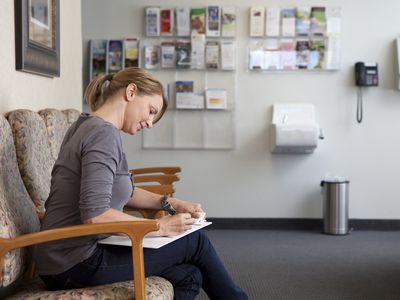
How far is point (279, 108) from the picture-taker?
518 centimetres

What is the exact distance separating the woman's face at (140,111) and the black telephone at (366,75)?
323 cm

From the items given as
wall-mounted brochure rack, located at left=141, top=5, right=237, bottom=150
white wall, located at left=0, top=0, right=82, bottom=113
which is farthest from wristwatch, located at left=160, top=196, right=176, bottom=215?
wall-mounted brochure rack, located at left=141, top=5, right=237, bottom=150

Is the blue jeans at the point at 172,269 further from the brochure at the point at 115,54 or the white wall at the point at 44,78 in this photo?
the brochure at the point at 115,54

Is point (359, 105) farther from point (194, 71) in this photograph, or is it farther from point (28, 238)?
point (28, 238)

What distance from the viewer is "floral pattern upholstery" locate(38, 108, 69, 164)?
2715 millimetres

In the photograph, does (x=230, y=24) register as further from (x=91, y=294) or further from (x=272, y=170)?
(x=91, y=294)

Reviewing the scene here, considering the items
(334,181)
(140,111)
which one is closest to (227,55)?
(334,181)

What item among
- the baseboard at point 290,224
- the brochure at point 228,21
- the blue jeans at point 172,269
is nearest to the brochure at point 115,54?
the brochure at point 228,21

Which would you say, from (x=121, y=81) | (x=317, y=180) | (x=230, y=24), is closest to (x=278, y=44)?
(x=230, y=24)

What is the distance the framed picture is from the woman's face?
746 millimetres

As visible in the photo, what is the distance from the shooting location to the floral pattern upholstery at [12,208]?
6.32 ft

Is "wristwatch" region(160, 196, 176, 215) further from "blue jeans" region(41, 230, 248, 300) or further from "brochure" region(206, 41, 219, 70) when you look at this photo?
"brochure" region(206, 41, 219, 70)

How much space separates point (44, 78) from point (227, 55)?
230 centimetres

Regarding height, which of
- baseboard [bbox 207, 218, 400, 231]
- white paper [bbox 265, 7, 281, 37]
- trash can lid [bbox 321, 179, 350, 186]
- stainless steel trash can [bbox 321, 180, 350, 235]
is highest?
white paper [bbox 265, 7, 281, 37]
